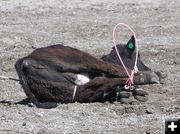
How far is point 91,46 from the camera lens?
1030 centimetres

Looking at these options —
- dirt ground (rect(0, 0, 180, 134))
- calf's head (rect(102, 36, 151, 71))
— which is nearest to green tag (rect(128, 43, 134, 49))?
calf's head (rect(102, 36, 151, 71))

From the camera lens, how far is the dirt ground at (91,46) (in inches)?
241

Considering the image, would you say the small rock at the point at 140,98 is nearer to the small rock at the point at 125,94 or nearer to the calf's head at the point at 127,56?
the small rock at the point at 125,94

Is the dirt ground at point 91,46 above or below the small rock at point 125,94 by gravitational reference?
below

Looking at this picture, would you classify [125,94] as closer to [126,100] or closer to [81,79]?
[126,100]

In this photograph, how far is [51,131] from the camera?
5906 mm

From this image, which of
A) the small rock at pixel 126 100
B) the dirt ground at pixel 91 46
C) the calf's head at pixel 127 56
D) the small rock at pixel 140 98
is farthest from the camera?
the calf's head at pixel 127 56

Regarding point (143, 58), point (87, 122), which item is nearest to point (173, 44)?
point (143, 58)

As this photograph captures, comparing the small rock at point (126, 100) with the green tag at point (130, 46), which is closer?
the small rock at point (126, 100)

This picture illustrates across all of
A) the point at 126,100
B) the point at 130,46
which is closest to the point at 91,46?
the point at 130,46

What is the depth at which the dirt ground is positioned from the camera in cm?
613

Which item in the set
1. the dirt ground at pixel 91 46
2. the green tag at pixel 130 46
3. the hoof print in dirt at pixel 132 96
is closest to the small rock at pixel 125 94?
the hoof print in dirt at pixel 132 96

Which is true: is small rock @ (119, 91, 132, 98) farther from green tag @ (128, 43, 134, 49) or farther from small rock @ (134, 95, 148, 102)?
green tag @ (128, 43, 134, 49)

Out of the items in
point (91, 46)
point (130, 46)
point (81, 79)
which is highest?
point (130, 46)
